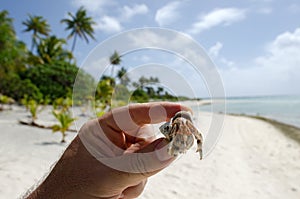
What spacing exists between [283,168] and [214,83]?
7656 mm

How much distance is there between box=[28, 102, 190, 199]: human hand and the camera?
134 cm

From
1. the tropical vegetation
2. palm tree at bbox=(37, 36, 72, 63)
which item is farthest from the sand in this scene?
palm tree at bbox=(37, 36, 72, 63)

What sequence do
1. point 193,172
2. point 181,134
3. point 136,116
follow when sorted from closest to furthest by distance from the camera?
point 181,134, point 136,116, point 193,172

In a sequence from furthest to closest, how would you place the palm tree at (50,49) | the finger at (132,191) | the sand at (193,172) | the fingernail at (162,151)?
1. the palm tree at (50,49)
2. the sand at (193,172)
3. the finger at (132,191)
4. the fingernail at (162,151)

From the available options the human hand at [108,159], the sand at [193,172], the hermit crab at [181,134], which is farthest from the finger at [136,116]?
the sand at [193,172]

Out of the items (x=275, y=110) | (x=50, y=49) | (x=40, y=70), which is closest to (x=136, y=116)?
(x=40, y=70)

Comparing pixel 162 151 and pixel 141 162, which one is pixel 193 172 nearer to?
pixel 141 162

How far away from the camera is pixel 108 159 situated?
136 centimetres

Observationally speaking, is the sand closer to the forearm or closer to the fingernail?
the forearm

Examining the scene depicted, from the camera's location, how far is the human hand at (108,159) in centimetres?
134

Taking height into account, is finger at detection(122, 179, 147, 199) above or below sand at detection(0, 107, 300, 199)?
above

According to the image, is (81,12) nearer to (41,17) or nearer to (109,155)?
(41,17)

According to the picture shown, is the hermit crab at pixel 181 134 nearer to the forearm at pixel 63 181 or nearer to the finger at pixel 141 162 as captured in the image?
the finger at pixel 141 162

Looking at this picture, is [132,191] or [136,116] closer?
[136,116]
